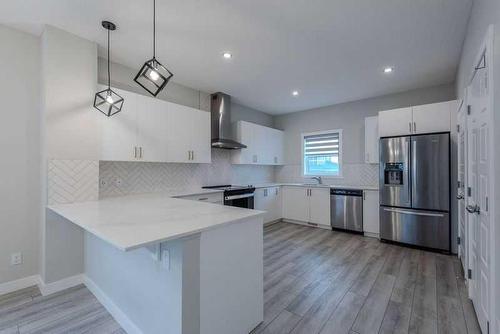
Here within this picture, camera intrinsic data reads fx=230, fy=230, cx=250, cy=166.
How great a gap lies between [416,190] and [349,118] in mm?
2076

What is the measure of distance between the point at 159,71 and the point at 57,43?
58.7 inches

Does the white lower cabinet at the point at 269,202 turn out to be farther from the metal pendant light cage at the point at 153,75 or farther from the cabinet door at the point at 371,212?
the metal pendant light cage at the point at 153,75

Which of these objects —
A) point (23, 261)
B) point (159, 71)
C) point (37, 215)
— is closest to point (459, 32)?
point (159, 71)

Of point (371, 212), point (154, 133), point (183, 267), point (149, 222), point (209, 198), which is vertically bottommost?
point (371, 212)

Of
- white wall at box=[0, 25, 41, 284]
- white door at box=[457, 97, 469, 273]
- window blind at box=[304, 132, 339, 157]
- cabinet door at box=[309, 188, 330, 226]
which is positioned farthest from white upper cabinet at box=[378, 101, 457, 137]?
white wall at box=[0, 25, 41, 284]

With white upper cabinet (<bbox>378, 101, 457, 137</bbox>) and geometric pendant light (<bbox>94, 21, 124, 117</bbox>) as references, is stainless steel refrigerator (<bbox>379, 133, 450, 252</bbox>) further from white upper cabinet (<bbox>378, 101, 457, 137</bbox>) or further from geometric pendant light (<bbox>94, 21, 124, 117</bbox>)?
geometric pendant light (<bbox>94, 21, 124, 117</bbox>)

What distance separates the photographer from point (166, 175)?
3.83 meters

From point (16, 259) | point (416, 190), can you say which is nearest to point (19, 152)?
point (16, 259)

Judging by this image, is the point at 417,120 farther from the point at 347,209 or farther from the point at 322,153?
the point at 322,153

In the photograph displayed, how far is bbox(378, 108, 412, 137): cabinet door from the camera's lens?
373 cm

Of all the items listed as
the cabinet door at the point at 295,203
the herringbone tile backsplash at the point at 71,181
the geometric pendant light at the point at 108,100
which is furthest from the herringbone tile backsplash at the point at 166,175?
the cabinet door at the point at 295,203

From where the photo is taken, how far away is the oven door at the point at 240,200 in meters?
4.02

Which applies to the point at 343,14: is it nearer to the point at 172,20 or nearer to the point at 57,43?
the point at 172,20

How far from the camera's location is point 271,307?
2.12 metres
